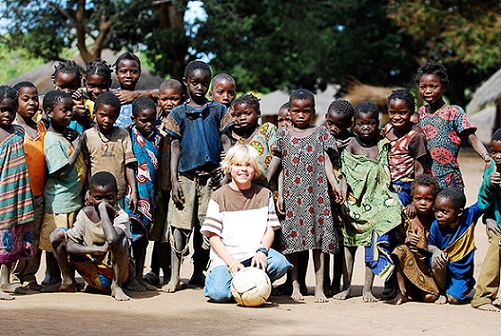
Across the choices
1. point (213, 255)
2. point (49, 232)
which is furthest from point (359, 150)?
point (49, 232)

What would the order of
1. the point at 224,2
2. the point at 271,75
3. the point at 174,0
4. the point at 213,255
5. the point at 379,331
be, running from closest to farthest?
the point at 379,331, the point at 213,255, the point at 174,0, the point at 224,2, the point at 271,75

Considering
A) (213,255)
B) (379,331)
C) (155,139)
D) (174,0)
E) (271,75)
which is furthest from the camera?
(271,75)

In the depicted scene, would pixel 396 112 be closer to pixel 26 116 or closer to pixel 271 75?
pixel 26 116

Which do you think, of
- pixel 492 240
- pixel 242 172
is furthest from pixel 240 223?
pixel 492 240

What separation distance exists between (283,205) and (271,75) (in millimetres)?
15826

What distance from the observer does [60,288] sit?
20.5ft

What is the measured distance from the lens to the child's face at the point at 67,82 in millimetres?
6824

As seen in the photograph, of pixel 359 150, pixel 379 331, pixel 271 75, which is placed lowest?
pixel 379 331

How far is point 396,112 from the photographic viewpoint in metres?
6.35

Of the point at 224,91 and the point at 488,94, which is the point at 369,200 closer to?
the point at 224,91

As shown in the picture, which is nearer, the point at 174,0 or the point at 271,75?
the point at 174,0

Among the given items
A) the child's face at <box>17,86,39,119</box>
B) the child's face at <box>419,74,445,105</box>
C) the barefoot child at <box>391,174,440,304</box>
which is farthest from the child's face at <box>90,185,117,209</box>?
the child's face at <box>419,74,445,105</box>

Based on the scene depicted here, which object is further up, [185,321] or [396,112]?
[396,112]

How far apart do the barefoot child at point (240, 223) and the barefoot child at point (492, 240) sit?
1.55 meters
